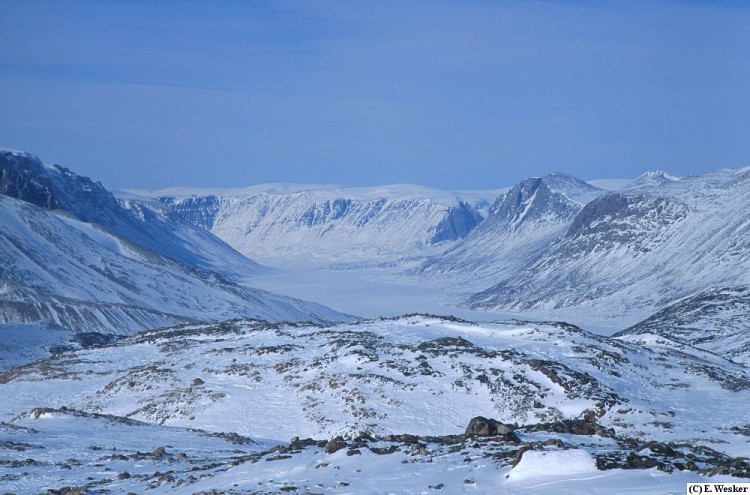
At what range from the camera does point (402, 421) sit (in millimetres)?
43375

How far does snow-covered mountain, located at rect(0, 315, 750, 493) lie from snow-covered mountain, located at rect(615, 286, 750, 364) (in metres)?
39.7

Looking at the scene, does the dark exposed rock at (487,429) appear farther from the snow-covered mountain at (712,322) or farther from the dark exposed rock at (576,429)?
the snow-covered mountain at (712,322)

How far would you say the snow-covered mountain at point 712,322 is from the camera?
106750 millimetres

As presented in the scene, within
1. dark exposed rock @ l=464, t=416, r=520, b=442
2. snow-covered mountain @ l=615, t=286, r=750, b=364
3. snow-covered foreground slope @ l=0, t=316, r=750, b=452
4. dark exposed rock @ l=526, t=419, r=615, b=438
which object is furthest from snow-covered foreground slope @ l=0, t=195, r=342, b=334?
dark exposed rock @ l=526, t=419, r=615, b=438

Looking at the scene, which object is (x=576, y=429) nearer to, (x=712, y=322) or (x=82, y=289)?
(x=712, y=322)

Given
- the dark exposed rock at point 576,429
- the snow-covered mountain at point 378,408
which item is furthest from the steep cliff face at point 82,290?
the dark exposed rock at point 576,429

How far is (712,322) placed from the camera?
122m

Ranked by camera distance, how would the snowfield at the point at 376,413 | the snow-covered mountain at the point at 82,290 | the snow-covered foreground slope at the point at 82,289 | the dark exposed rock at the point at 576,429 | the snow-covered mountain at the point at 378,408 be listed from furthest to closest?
the snow-covered foreground slope at the point at 82,289, the snow-covered mountain at the point at 82,290, the dark exposed rock at the point at 576,429, the snow-covered mountain at the point at 378,408, the snowfield at the point at 376,413

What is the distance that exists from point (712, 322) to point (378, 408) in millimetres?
89191

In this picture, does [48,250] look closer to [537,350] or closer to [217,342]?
[217,342]

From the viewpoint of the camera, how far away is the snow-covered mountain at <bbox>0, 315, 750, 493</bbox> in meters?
24.1

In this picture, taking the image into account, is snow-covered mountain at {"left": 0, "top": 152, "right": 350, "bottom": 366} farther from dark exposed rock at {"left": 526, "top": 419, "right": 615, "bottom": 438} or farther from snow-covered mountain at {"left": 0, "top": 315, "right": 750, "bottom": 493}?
dark exposed rock at {"left": 526, "top": 419, "right": 615, "bottom": 438}

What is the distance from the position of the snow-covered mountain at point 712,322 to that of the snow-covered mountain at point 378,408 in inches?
1562

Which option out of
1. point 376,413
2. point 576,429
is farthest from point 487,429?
point 376,413
